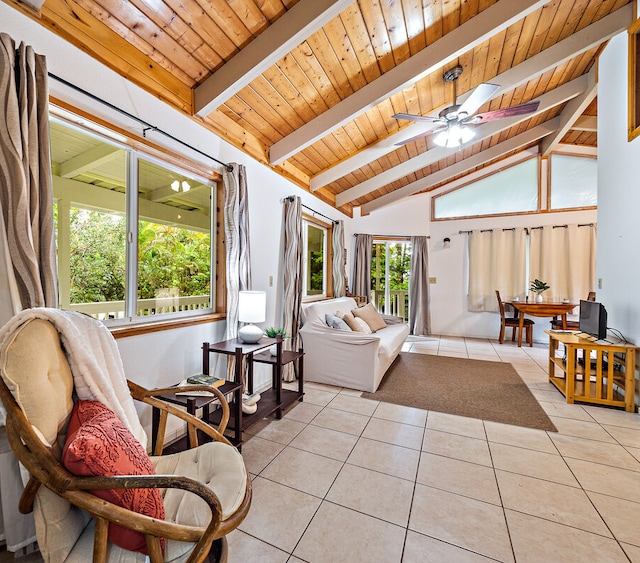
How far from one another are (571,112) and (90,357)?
6384 millimetres

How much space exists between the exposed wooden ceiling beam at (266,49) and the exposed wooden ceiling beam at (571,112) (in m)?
3.94

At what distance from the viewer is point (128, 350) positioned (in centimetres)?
194

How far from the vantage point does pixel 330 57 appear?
2500 millimetres

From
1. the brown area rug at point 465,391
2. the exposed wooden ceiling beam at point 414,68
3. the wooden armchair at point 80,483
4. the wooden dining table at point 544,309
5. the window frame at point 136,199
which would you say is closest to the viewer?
the wooden armchair at point 80,483

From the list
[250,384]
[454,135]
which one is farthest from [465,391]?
[454,135]

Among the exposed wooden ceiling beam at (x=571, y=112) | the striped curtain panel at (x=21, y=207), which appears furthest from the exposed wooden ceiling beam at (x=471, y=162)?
the striped curtain panel at (x=21, y=207)

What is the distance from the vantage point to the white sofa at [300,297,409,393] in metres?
3.26

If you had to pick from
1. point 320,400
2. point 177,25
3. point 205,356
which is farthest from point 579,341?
point 177,25

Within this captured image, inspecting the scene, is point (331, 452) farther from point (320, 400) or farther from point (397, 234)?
point (397, 234)

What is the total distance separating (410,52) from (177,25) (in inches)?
75.4

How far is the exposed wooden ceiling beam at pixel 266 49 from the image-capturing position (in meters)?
1.95

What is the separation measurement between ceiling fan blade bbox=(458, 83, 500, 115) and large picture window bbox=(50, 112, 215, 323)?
261cm

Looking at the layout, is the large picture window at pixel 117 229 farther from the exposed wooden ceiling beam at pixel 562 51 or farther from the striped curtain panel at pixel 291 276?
the exposed wooden ceiling beam at pixel 562 51

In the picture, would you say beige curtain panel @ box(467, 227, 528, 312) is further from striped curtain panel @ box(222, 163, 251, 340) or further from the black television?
striped curtain panel @ box(222, 163, 251, 340)
